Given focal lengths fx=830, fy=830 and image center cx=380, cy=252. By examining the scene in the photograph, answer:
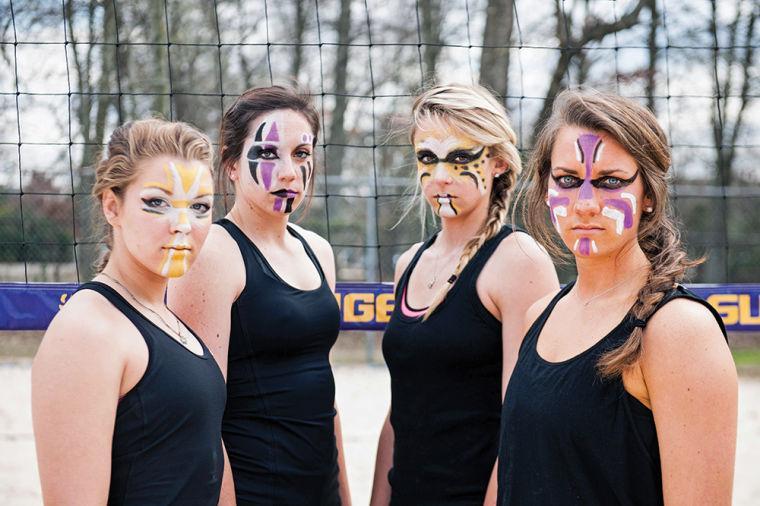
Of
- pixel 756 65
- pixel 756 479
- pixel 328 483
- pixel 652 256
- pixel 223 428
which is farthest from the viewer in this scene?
pixel 756 65

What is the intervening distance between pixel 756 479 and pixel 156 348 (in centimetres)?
584

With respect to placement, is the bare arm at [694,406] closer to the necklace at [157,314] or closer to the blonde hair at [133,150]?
the necklace at [157,314]

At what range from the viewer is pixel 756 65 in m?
11.7

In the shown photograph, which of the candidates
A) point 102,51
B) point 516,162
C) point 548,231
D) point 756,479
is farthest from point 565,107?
point 102,51

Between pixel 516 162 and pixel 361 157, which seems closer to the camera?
pixel 516 162

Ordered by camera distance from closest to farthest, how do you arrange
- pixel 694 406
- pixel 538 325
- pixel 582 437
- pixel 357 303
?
pixel 694 406, pixel 582 437, pixel 538 325, pixel 357 303

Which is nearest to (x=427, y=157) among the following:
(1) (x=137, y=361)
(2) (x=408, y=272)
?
(2) (x=408, y=272)

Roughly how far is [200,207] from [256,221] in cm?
45

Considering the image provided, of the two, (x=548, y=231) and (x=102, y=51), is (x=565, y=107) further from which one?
(x=102, y=51)

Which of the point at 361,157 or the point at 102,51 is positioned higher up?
the point at 102,51

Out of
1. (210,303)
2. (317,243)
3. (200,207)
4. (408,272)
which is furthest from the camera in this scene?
(317,243)

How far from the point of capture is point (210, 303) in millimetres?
2121

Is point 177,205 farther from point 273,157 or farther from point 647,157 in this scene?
point 647,157

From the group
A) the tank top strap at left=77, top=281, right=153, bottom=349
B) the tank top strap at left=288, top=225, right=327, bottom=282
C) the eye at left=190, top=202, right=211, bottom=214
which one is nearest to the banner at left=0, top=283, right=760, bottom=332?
the tank top strap at left=288, top=225, right=327, bottom=282
